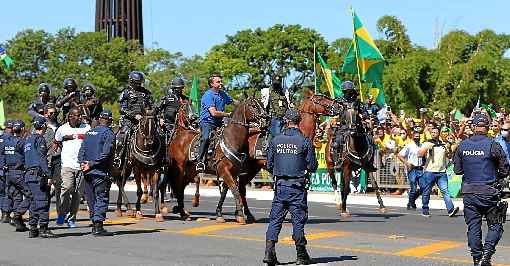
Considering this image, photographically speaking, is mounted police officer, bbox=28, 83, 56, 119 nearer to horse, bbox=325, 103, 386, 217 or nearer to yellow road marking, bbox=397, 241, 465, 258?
horse, bbox=325, 103, 386, 217

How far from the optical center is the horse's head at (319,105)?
17.5 m

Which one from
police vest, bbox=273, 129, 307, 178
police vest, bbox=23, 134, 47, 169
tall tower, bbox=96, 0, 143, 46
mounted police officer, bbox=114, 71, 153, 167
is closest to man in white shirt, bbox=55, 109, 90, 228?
police vest, bbox=23, 134, 47, 169

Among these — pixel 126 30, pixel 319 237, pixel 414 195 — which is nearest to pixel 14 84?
pixel 126 30

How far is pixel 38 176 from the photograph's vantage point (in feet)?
50.3

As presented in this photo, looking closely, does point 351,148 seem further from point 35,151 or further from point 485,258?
point 485,258

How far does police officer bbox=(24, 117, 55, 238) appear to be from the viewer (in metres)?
15.3

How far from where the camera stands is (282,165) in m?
11.9

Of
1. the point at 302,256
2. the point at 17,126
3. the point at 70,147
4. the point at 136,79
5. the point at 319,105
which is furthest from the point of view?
the point at 136,79

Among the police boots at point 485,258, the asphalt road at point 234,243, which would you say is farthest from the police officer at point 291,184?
the police boots at point 485,258

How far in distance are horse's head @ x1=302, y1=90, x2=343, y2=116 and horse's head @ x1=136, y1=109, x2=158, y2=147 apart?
112 inches

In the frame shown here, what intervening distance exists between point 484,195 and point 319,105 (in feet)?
21.4

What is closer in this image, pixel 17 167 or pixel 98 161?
pixel 98 161

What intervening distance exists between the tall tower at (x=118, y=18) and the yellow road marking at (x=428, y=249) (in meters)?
93.5

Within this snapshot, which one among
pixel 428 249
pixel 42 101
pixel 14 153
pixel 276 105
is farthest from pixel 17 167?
pixel 428 249
